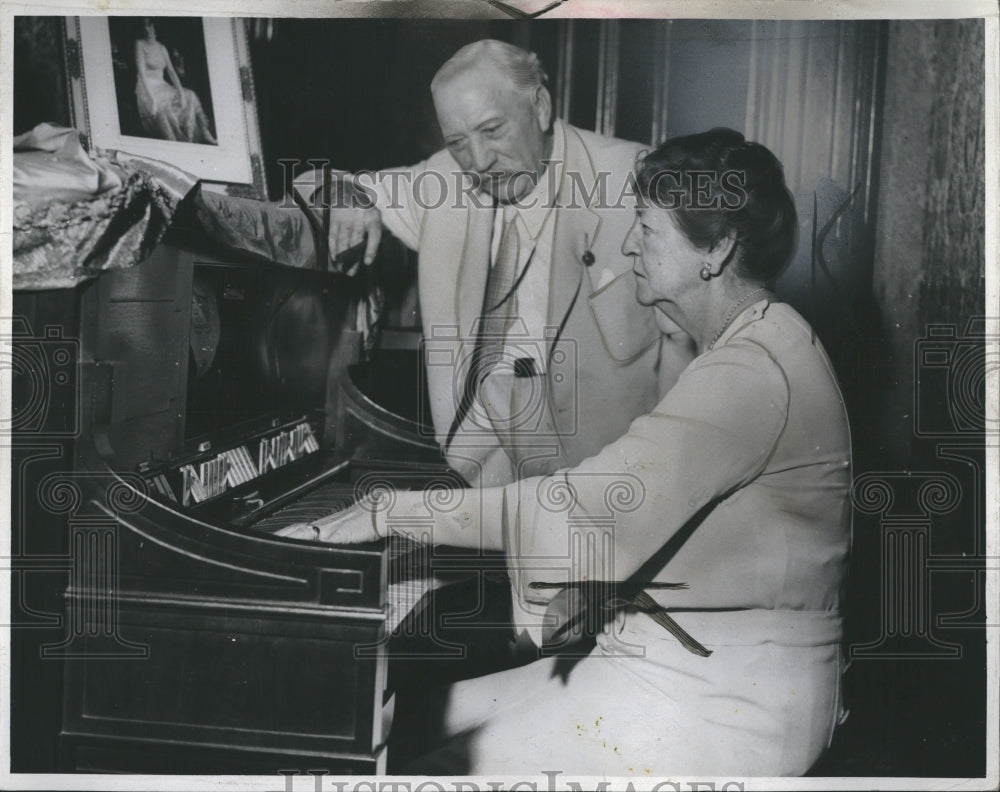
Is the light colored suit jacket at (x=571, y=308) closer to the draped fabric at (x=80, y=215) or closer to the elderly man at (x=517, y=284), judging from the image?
the elderly man at (x=517, y=284)

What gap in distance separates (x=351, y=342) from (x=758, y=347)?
1161mm

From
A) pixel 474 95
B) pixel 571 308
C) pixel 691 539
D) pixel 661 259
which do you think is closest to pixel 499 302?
pixel 571 308

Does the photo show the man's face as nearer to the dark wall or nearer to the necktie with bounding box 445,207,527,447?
the necktie with bounding box 445,207,527,447

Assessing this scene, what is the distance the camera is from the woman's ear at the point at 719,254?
2395 mm

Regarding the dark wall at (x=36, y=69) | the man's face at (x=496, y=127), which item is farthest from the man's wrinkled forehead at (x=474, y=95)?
the dark wall at (x=36, y=69)

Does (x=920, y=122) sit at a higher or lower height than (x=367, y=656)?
higher

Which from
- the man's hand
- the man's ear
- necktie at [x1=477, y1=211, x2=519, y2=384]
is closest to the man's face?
the man's ear

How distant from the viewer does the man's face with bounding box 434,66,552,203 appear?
244 cm

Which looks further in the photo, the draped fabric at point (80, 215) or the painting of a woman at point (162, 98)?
the painting of a woman at point (162, 98)

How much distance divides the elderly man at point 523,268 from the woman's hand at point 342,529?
1.14 feet

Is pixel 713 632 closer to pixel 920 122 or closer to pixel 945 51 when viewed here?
pixel 920 122

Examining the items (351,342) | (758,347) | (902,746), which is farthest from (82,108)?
(902,746)

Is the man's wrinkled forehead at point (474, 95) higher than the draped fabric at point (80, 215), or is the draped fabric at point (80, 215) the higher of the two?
the man's wrinkled forehead at point (474, 95)

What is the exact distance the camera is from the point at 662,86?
7.97 feet
